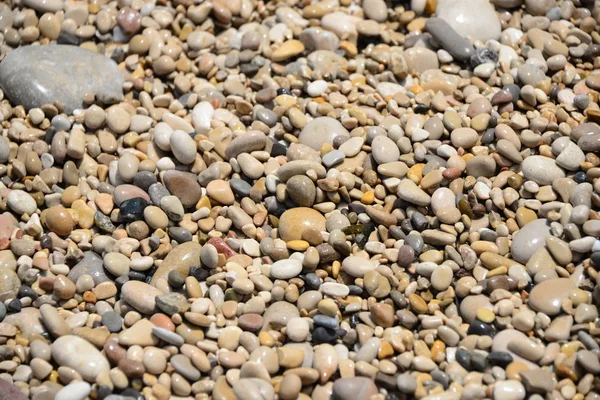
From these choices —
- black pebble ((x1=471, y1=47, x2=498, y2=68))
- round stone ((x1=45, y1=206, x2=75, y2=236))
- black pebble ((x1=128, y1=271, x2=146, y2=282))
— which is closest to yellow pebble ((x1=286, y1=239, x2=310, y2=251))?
black pebble ((x1=128, y1=271, x2=146, y2=282))

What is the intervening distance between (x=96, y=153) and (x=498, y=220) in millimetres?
1728

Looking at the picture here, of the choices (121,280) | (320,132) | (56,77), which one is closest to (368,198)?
(320,132)

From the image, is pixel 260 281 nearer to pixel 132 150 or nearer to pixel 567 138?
pixel 132 150

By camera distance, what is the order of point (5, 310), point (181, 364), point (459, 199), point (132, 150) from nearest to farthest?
point (181, 364), point (5, 310), point (459, 199), point (132, 150)

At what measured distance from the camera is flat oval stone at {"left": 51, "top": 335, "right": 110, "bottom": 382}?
90.0 inches

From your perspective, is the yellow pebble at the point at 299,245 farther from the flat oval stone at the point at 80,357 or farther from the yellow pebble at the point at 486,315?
the flat oval stone at the point at 80,357

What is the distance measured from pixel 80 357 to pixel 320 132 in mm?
1347

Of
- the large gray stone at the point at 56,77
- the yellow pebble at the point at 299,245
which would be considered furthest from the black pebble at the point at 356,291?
the large gray stone at the point at 56,77

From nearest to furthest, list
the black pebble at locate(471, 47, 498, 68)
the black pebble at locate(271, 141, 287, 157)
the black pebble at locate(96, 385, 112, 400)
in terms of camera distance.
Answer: the black pebble at locate(96, 385, 112, 400)
the black pebble at locate(271, 141, 287, 157)
the black pebble at locate(471, 47, 498, 68)

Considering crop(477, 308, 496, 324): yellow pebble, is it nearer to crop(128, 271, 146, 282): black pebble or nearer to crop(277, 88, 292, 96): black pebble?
crop(128, 271, 146, 282): black pebble

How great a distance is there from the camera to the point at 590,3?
3455 mm

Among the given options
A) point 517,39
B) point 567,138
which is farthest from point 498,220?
point 517,39

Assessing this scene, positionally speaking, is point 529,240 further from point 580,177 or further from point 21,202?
point 21,202

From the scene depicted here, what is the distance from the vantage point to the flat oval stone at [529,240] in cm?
254
